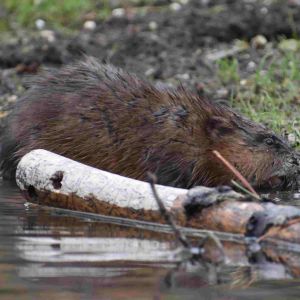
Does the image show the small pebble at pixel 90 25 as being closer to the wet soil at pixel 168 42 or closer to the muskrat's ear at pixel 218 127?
the wet soil at pixel 168 42

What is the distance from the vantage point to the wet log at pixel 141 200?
4.69m

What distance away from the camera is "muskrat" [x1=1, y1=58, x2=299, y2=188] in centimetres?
645

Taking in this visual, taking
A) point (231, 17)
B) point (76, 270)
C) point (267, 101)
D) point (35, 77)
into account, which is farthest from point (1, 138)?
point (231, 17)

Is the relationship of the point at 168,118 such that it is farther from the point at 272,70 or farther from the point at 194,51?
the point at 194,51

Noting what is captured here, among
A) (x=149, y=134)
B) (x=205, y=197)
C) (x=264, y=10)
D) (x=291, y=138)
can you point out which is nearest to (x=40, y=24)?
(x=264, y=10)

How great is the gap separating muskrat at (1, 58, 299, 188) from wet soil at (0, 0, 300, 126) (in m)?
3.26

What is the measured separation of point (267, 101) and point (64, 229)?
148 inches

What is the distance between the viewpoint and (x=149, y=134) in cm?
654

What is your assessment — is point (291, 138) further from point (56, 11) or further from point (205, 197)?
point (56, 11)

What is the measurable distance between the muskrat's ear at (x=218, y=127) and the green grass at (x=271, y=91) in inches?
41.7

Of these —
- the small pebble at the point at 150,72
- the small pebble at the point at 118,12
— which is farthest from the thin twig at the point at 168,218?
the small pebble at the point at 118,12

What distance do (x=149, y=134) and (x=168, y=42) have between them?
5.24 meters

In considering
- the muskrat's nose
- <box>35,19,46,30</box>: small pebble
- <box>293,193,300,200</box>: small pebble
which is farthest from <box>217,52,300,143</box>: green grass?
<box>35,19,46,30</box>: small pebble

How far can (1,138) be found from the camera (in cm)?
721
